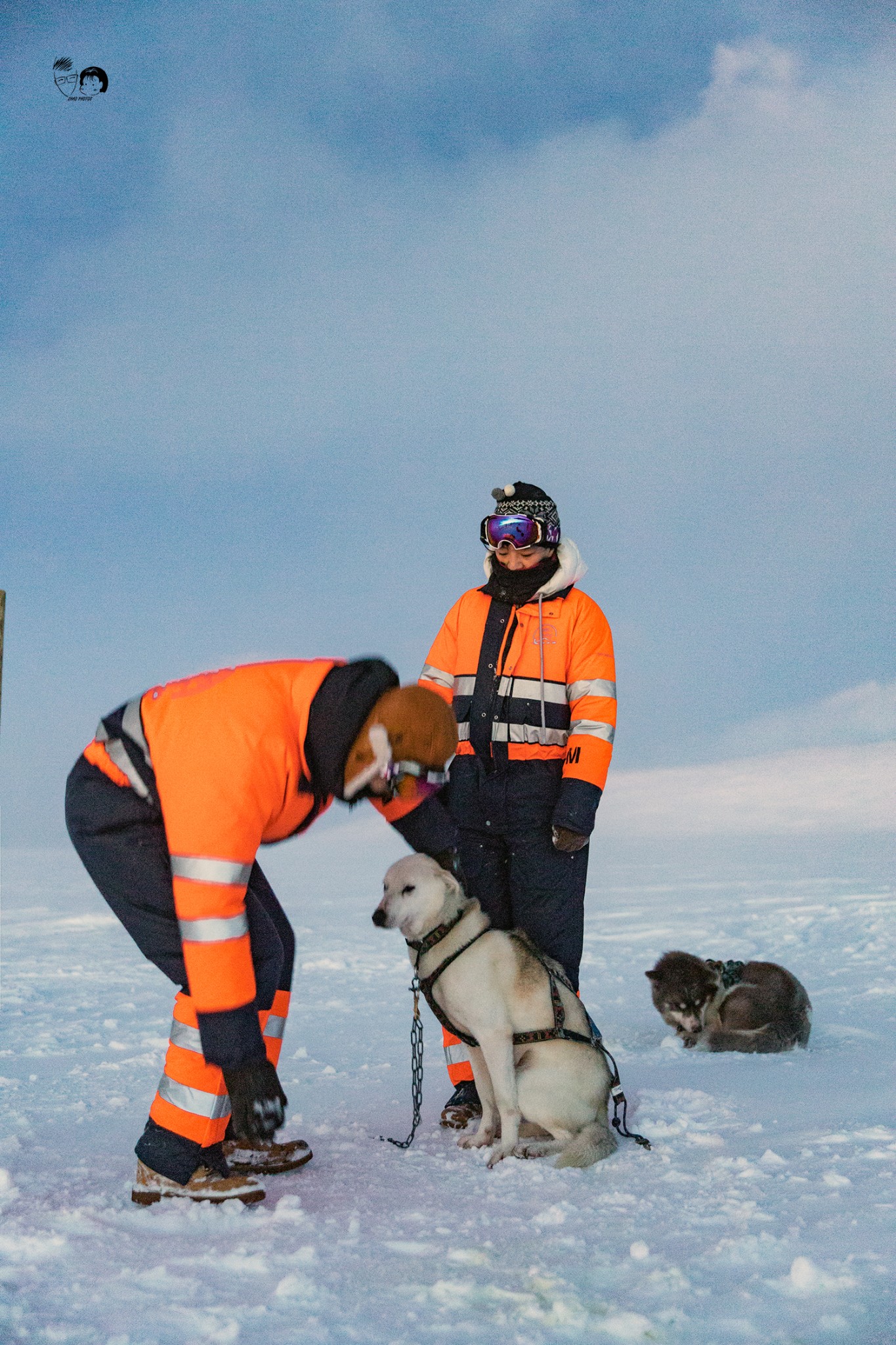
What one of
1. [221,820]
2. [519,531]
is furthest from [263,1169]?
[519,531]

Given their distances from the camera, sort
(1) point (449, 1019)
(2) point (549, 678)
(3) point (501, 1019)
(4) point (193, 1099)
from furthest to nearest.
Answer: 1. (2) point (549, 678)
2. (1) point (449, 1019)
3. (3) point (501, 1019)
4. (4) point (193, 1099)

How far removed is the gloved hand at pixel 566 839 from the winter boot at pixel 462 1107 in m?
0.96

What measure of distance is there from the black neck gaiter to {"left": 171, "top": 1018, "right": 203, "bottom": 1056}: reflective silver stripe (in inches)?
82.4

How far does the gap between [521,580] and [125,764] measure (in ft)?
6.12

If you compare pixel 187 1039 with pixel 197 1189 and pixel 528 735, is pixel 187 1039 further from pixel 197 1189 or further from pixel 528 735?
pixel 528 735

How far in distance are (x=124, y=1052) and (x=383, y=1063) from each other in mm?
1412

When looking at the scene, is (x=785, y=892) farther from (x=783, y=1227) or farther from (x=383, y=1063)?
(x=783, y=1227)

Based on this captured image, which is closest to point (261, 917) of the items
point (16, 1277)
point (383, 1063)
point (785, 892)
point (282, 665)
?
point (282, 665)

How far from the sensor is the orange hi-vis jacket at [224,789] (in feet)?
8.54

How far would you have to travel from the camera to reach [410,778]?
2850mm

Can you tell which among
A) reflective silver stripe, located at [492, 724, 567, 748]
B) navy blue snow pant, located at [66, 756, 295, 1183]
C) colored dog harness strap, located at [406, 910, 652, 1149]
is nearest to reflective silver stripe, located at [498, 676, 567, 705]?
reflective silver stripe, located at [492, 724, 567, 748]

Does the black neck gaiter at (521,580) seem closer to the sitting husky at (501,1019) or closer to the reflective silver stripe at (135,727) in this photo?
the sitting husky at (501,1019)

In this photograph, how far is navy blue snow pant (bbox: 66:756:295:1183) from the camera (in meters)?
2.89

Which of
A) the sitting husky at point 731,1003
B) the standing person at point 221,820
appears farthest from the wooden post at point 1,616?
the sitting husky at point 731,1003
